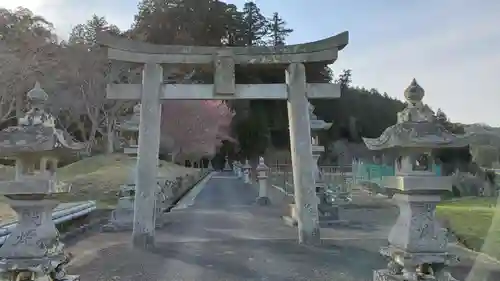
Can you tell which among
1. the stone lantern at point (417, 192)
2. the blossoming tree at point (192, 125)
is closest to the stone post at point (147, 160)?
the stone lantern at point (417, 192)

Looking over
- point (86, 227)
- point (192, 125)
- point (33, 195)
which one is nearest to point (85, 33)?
point (192, 125)

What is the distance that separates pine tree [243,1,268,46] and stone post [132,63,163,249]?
4450cm

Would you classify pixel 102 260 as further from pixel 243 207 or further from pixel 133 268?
pixel 243 207

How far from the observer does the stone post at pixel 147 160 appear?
10.6 meters

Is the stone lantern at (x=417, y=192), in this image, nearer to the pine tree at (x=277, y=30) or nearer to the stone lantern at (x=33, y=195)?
the stone lantern at (x=33, y=195)

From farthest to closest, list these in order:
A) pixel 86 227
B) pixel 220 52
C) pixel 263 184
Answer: pixel 263 184 → pixel 86 227 → pixel 220 52

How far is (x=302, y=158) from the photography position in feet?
36.3

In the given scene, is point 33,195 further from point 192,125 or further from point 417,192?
point 192,125

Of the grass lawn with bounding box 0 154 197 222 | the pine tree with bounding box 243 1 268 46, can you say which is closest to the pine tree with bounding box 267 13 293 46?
the pine tree with bounding box 243 1 268 46

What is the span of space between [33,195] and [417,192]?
4655 mm

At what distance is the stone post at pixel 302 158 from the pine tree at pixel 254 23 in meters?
44.1

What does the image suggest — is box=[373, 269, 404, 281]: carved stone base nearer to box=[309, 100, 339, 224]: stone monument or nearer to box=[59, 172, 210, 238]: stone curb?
box=[59, 172, 210, 238]: stone curb

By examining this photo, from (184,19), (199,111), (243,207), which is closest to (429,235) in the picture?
(243,207)

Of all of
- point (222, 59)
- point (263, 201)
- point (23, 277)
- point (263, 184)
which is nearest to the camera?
point (23, 277)
